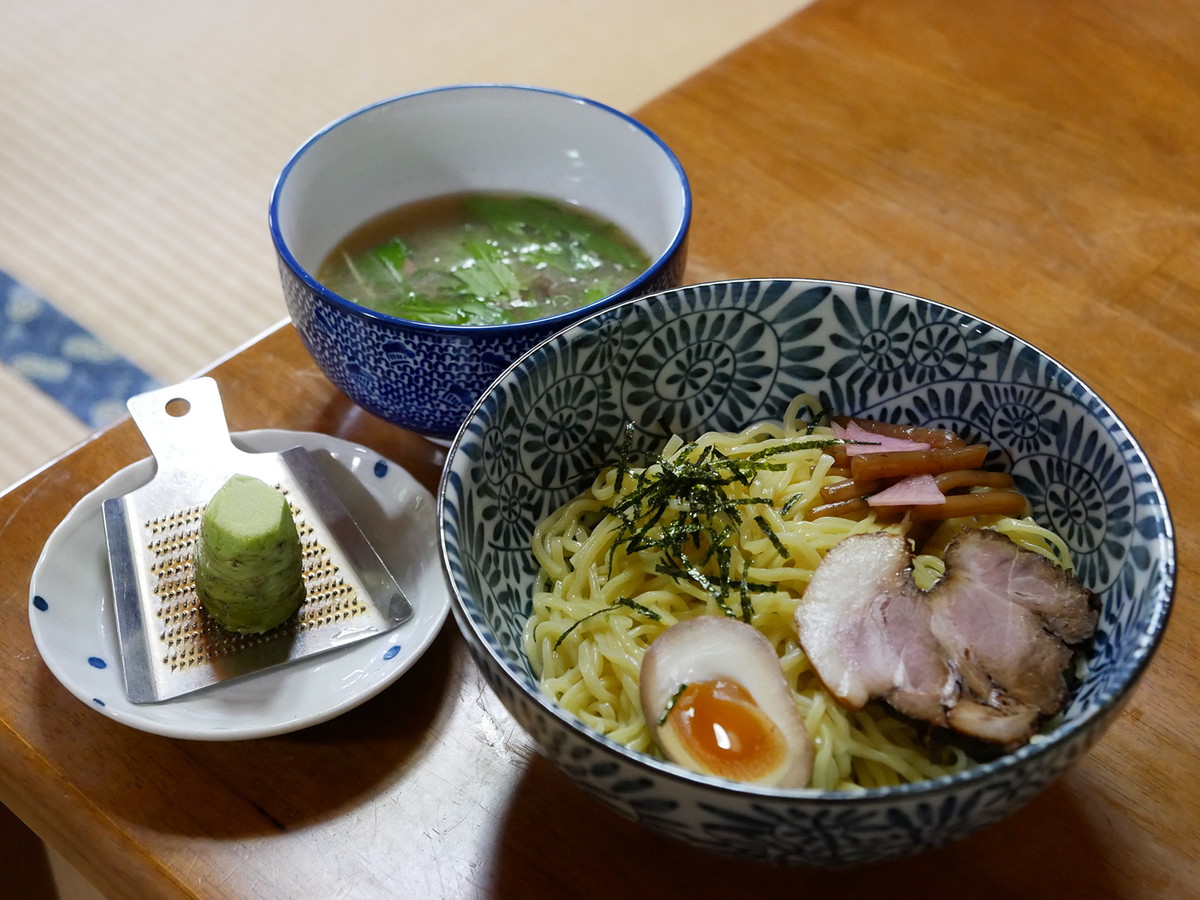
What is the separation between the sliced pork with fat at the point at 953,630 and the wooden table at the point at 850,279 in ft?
0.53

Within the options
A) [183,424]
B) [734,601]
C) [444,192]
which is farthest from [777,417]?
[183,424]

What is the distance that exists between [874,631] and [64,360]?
2566mm

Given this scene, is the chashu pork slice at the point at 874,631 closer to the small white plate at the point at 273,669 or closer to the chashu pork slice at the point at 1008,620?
the chashu pork slice at the point at 1008,620

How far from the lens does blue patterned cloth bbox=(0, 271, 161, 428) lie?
2953 millimetres

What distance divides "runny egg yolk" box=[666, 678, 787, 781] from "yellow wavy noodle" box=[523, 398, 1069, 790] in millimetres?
74

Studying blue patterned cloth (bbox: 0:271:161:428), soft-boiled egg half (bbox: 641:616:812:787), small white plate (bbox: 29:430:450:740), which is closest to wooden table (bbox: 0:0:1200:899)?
small white plate (bbox: 29:430:450:740)

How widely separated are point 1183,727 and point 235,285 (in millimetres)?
2714

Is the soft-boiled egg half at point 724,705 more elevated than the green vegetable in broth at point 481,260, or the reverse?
the green vegetable in broth at point 481,260

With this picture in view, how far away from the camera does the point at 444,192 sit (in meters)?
1.76

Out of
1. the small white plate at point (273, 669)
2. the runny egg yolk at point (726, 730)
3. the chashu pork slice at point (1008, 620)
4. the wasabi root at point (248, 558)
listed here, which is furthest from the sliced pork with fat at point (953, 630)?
the wasabi root at point (248, 558)

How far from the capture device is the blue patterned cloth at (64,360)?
295 centimetres

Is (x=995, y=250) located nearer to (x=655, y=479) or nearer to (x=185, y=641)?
(x=655, y=479)

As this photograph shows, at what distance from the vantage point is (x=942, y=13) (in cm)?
242

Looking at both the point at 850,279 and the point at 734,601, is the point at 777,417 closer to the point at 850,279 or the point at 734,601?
the point at 734,601
